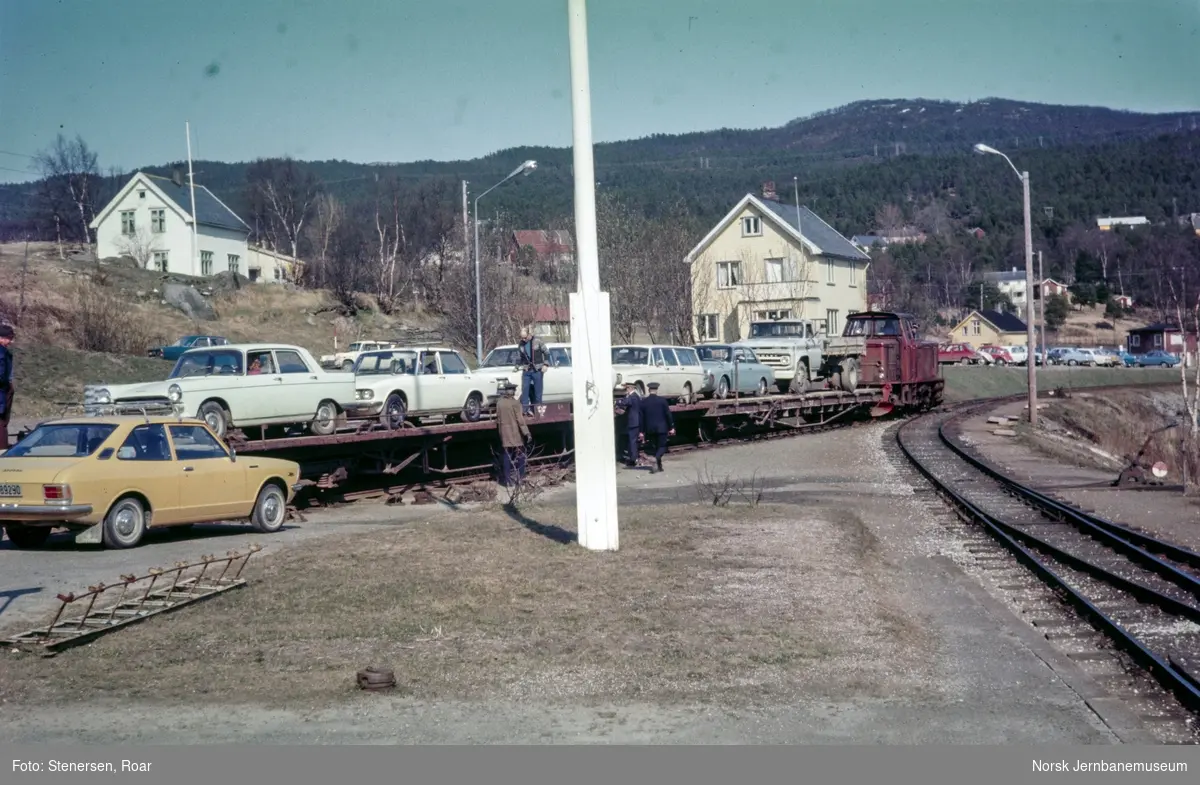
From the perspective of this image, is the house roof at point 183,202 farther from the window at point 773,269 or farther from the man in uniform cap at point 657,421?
the man in uniform cap at point 657,421

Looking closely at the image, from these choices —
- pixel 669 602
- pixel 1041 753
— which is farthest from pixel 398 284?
pixel 1041 753

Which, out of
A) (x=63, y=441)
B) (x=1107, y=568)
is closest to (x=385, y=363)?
(x=63, y=441)

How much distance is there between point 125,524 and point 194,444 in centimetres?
153

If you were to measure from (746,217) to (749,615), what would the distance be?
56.5 m

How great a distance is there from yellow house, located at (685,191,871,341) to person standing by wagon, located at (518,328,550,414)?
38196 mm

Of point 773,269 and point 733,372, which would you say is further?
point 773,269

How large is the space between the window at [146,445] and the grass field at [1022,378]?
5280cm

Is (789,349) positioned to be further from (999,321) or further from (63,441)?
(999,321)

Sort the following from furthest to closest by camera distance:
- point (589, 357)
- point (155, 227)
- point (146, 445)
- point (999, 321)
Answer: point (999, 321) → point (155, 227) → point (146, 445) → point (589, 357)

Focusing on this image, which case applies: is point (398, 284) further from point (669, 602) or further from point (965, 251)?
point (965, 251)

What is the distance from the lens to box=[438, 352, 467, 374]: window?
22.8 m

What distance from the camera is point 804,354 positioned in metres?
37.2

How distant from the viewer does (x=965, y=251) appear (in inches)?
4909

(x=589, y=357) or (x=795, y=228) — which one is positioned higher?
(x=795, y=228)
